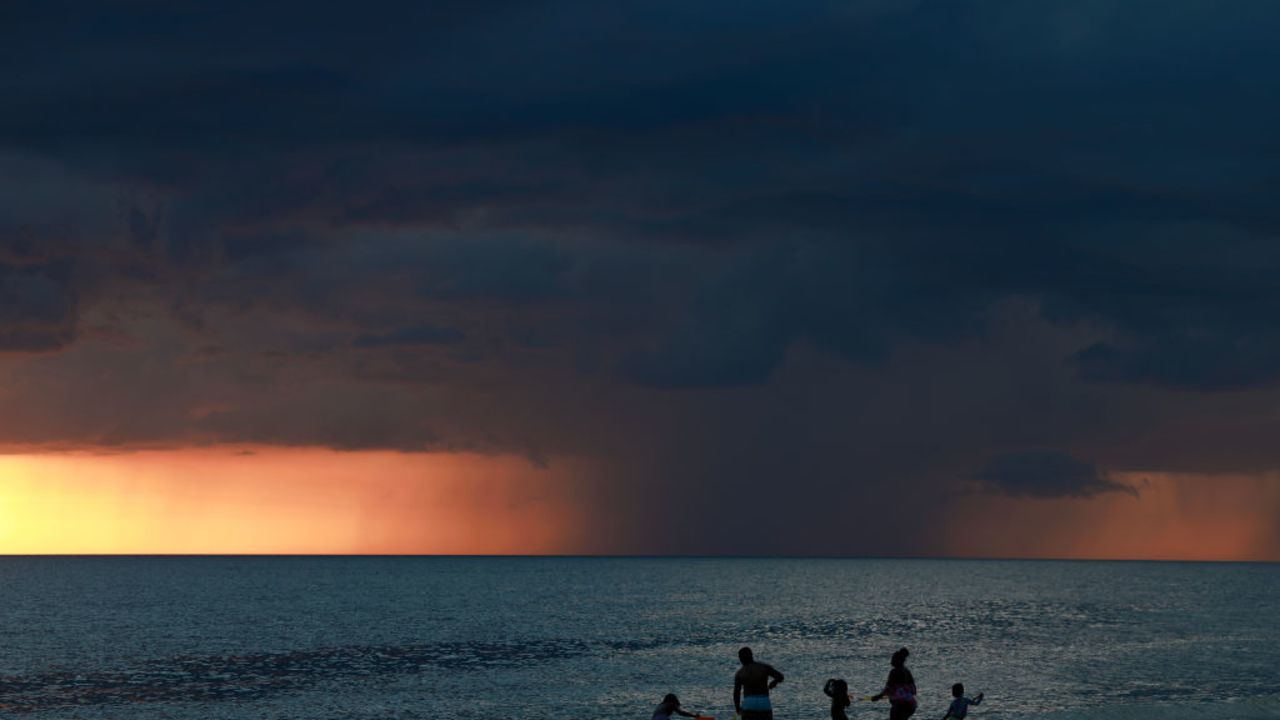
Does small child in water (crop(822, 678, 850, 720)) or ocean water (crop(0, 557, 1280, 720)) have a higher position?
small child in water (crop(822, 678, 850, 720))

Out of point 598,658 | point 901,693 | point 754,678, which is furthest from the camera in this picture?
point 598,658

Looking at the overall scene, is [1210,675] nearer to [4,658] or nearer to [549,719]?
[549,719]

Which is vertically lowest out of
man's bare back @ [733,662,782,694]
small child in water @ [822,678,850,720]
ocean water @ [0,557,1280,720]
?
ocean water @ [0,557,1280,720]

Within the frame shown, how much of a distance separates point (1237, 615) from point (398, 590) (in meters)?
117

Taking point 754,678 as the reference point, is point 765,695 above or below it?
below

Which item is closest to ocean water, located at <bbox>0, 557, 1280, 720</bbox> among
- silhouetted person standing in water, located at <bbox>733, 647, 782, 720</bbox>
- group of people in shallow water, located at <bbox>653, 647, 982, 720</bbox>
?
group of people in shallow water, located at <bbox>653, 647, 982, 720</bbox>

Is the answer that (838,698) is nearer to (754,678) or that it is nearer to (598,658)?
(754,678)

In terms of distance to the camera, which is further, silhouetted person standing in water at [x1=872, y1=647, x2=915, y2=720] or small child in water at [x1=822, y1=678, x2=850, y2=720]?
silhouetted person standing in water at [x1=872, y1=647, x2=915, y2=720]

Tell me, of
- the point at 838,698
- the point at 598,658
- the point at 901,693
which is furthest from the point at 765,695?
the point at 598,658

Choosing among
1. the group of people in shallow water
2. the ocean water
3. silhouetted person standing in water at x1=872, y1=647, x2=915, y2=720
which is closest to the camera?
the group of people in shallow water

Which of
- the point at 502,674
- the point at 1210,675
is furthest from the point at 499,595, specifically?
the point at 1210,675

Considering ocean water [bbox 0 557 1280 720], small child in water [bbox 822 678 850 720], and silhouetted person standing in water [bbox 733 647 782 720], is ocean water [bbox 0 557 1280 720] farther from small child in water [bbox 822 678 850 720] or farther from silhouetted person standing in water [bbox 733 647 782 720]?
silhouetted person standing in water [bbox 733 647 782 720]

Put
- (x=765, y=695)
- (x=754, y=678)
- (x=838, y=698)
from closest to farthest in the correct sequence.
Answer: (x=765, y=695), (x=754, y=678), (x=838, y=698)

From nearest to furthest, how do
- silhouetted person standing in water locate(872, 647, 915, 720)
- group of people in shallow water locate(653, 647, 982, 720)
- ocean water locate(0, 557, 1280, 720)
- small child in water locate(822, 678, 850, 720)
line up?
group of people in shallow water locate(653, 647, 982, 720), small child in water locate(822, 678, 850, 720), silhouetted person standing in water locate(872, 647, 915, 720), ocean water locate(0, 557, 1280, 720)
